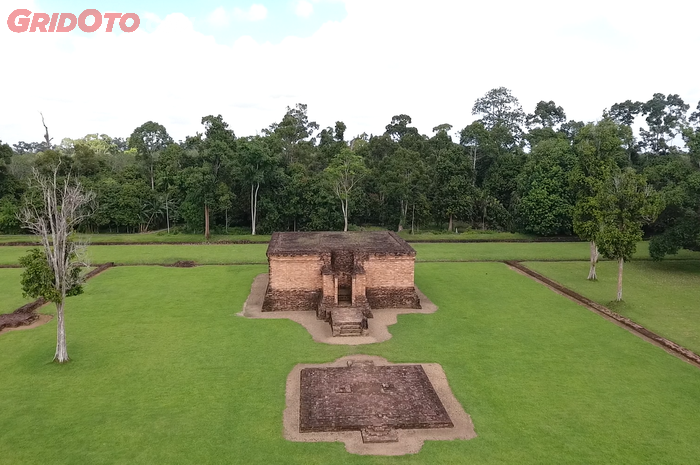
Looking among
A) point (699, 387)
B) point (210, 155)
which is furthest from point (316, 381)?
point (210, 155)

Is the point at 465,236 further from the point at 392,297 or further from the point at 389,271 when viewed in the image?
the point at 392,297

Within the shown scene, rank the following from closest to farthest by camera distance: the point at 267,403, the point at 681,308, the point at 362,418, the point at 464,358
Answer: the point at 362,418 → the point at 267,403 → the point at 464,358 → the point at 681,308

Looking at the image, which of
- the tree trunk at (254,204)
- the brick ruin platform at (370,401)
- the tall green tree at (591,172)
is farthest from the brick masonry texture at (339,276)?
the tree trunk at (254,204)

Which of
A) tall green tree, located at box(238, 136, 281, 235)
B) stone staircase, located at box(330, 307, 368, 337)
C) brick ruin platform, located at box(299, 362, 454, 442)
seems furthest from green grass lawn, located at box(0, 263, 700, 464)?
tall green tree, located at box(238, 136, 281, 235)

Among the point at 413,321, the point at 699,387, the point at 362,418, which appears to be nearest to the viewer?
the point at 362,418

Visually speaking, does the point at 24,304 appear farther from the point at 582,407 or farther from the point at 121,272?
the point at 582,407

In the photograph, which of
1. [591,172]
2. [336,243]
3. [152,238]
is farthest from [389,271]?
[152,238]

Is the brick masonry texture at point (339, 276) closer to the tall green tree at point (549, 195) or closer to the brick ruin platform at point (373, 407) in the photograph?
the brick ruin platform at point (373, 407)

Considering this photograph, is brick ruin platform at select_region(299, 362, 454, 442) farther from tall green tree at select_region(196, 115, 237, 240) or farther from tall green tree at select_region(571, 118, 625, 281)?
tall green tree at select_region(196, 115, 237, 240)
